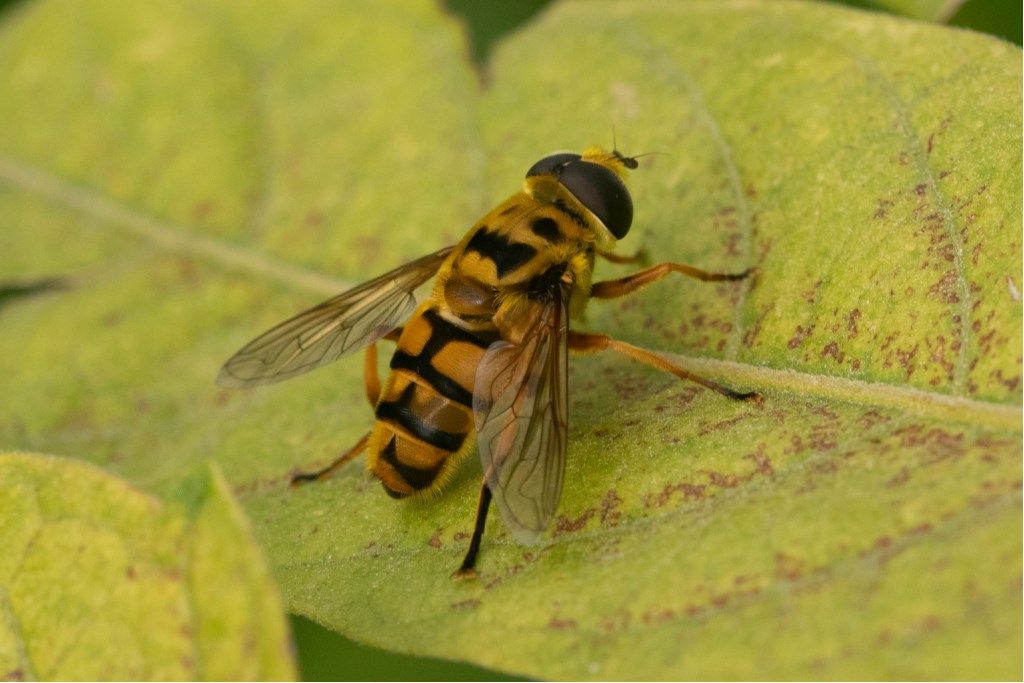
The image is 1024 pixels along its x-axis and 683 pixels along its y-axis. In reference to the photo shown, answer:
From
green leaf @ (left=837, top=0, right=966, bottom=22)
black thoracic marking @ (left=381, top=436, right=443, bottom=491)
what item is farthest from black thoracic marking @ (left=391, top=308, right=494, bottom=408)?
green leaf @ (left=837, top=0, right=966, bottom=22)

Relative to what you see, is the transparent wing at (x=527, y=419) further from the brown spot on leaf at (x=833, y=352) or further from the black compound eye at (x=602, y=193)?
the brown spot on leaf at (x=833, y=352)

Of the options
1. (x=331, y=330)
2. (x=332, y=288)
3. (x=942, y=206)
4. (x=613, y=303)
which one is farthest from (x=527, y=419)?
(x=332, y=288)

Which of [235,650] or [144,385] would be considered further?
[144,385]

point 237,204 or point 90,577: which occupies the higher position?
point 237,204

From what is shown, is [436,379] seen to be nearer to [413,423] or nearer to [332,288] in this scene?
[413,423]

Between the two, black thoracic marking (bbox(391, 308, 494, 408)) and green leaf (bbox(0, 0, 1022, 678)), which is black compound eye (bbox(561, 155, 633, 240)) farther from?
black thoracic marking (bbox(391, 308, 494, 408))

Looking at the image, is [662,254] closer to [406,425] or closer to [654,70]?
[654,70]

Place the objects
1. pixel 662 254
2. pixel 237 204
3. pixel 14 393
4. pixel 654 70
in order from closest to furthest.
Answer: pixel 662 254 < pixel 654 70 < pixel 14 393 < pixel 237 204

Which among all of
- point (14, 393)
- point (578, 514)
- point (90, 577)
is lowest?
point (14, 393)


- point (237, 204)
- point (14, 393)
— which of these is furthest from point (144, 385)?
point (237, 204)
